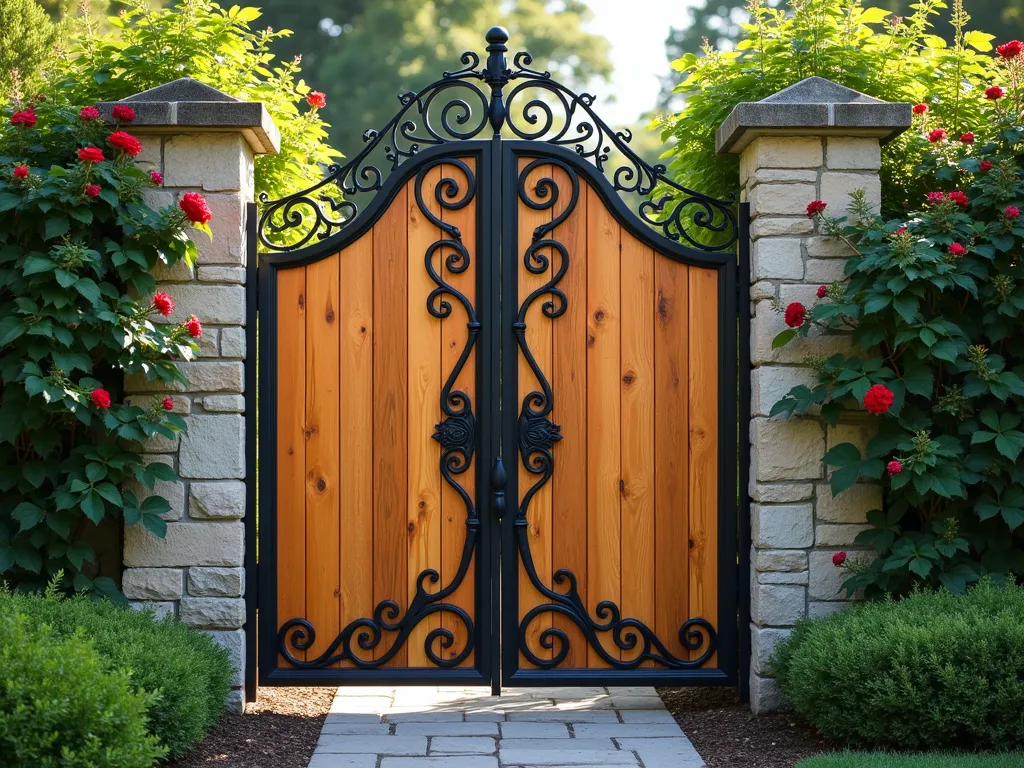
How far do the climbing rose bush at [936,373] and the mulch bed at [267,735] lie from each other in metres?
2.07

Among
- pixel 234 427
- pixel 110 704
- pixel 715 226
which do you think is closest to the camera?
pixel 110 704

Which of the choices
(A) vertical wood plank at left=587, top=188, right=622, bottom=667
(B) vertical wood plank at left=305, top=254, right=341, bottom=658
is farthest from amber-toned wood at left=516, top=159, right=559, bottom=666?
(B) vertical wood plank at left=305, top=254, right=341, bottom=658

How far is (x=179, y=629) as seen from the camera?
3744 millimetres

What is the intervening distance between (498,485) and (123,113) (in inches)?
76.9

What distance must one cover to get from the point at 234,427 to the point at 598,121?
72.7 inches

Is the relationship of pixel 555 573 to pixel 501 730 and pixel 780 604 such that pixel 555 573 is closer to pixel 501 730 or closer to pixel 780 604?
pixel 501 730

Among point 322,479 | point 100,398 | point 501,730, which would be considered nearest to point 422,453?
point 322,479

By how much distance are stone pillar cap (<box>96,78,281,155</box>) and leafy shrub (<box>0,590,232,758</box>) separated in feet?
5.71

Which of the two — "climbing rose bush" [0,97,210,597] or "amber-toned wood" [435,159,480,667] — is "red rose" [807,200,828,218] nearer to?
"amber-toned wood" [435,159,480,667]

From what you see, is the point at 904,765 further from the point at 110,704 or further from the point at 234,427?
the point at 234,427

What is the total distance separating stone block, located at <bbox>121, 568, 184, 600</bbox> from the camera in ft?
13.3

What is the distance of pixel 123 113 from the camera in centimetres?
395

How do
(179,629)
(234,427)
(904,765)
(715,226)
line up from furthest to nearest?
1. (715,226)
2. (234,427)
3. (179,629)
4. (904,765)

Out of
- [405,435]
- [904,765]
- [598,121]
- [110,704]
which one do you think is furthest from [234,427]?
[904,765]
